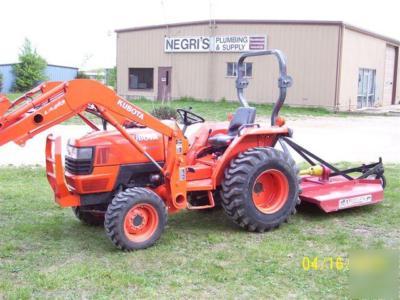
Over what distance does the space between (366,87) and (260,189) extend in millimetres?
26033

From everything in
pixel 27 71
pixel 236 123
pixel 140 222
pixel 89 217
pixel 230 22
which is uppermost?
pixel 230 22

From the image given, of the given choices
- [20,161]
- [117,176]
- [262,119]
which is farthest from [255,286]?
[262,119]

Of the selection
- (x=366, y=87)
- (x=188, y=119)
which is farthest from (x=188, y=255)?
(x=366, y=87)

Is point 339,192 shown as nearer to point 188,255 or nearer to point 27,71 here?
point 188,255

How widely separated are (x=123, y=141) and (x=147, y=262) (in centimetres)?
119

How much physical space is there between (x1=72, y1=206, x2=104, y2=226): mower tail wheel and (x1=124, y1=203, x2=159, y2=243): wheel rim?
0.80m

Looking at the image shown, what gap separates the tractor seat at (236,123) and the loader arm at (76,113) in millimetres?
609

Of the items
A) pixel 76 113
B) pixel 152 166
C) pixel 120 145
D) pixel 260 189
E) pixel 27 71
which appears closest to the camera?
pixel 76 113

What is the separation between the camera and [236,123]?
609cm

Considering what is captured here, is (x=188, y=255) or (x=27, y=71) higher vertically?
(x=27, y=71)

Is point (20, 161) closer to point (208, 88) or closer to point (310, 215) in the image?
point (310, 215)

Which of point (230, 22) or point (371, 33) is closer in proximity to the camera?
point (230, 22)

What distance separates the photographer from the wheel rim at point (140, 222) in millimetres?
5020
